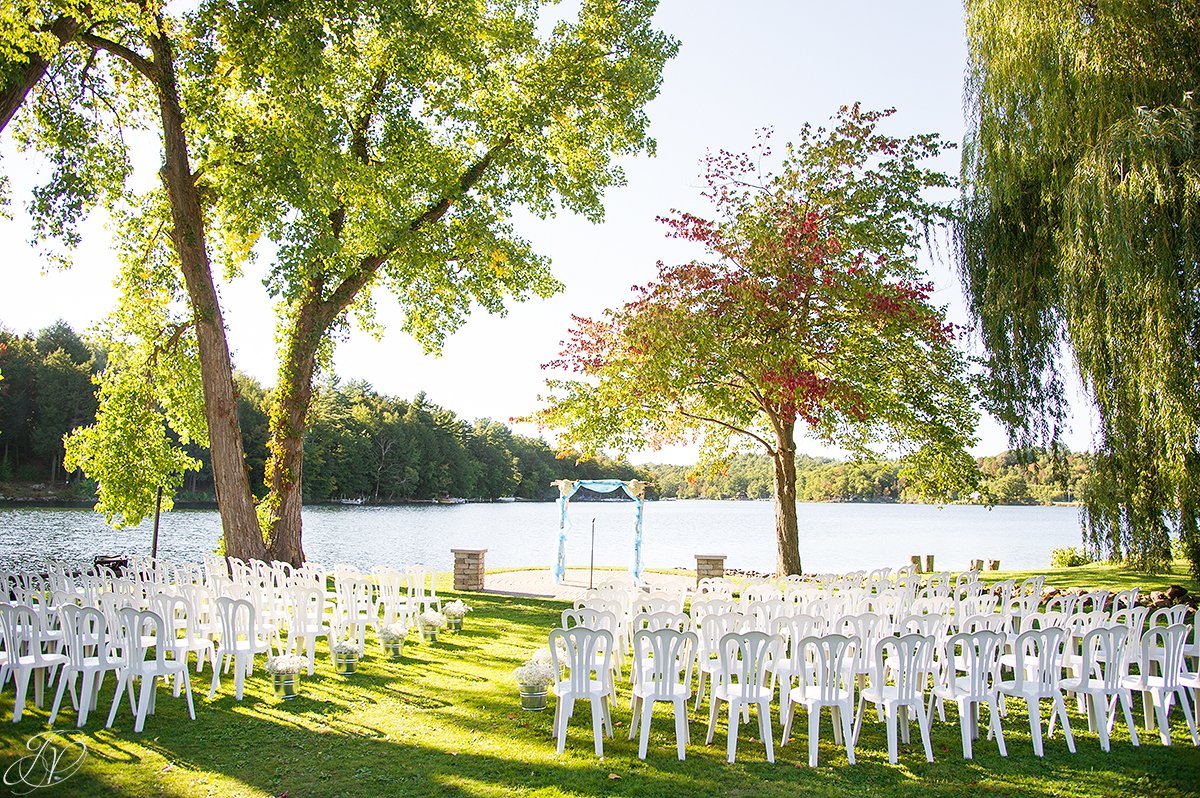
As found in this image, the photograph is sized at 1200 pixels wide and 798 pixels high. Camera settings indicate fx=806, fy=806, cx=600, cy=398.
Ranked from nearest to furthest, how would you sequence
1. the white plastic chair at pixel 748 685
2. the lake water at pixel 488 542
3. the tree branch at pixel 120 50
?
1. the white plastic chair at pixel 748 685
2. the tree branch at pixel 120 50
3. the lake water at pixel 488 542

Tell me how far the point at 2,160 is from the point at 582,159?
9.77 metres

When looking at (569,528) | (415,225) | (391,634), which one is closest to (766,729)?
(391,634)

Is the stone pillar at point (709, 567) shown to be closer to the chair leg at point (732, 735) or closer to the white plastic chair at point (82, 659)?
the chair leg at point (732, 735)

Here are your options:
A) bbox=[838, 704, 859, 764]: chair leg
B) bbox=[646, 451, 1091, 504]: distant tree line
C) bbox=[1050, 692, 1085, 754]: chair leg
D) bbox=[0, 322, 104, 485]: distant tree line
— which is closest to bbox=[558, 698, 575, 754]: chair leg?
bbox=[838, 704, 859, 764]: chair leg

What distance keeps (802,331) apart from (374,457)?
57983 mm

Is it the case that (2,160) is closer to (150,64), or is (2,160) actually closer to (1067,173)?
(150,64)

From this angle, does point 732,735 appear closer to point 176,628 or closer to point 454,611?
point 176,628

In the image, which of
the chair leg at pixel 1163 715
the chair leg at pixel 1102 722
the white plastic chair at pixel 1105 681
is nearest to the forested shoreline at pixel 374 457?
the chair leg at pixel 1163 715

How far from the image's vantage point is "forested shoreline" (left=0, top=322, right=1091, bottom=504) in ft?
154

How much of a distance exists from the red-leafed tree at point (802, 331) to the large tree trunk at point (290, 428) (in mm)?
4620

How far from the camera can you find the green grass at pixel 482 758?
5.03 metres

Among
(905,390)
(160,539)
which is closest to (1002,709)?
(905,390)

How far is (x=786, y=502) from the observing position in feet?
53.6

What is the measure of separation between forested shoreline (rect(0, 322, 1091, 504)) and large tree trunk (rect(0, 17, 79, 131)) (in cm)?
722
